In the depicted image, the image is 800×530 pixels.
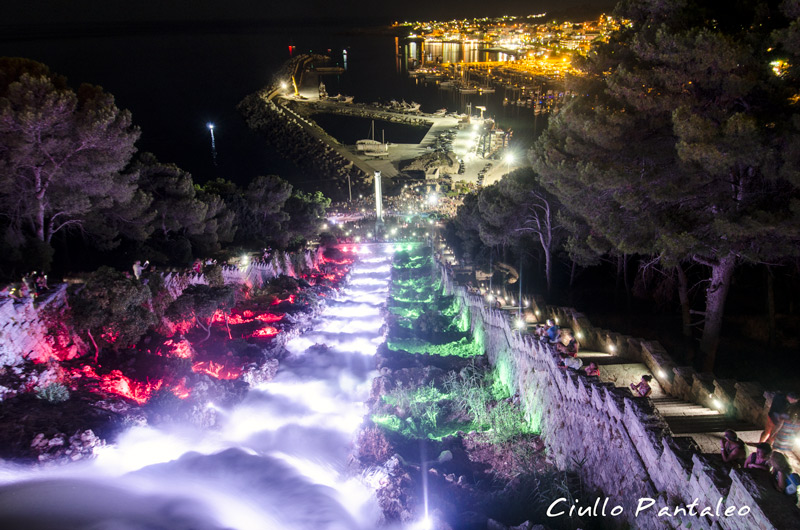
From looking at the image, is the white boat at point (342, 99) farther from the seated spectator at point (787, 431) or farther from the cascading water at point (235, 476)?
the seated spectator at point (787, 431)

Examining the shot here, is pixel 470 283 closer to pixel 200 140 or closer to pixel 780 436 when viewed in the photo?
pixel 780 436

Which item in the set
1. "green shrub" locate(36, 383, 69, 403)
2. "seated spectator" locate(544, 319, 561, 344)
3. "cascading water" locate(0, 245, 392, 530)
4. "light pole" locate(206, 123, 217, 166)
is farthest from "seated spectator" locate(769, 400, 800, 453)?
"light pole" locate(206, 123, 217, 166)

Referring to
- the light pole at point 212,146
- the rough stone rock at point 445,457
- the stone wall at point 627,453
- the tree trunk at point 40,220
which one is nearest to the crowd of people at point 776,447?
the stone wall at point 627,453

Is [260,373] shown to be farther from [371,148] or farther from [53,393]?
[371,148]

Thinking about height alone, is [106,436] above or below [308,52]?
below

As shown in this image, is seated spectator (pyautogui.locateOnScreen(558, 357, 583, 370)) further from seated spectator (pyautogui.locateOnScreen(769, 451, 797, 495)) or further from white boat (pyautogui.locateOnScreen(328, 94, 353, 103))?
white boat (pyautogui.locateOnScreen(328, 94, 353, 103))

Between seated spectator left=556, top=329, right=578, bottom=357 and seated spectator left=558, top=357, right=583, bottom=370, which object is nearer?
seated spectator left=558, top=357, right=583, bottom=370

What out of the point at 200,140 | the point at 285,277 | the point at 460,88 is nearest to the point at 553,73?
the point at 460,88
